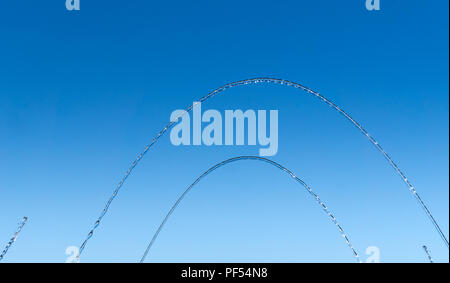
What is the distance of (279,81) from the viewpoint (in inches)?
1443
